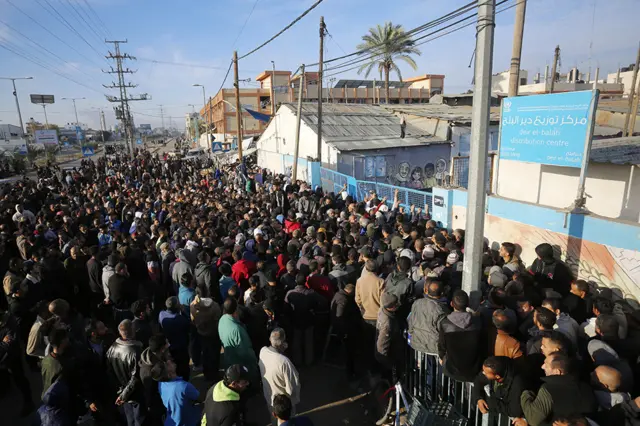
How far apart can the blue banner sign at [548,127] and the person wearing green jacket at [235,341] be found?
6.18 meters

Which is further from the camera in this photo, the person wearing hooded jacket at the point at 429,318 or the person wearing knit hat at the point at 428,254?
the person wearing knit hat at the point at 428,254

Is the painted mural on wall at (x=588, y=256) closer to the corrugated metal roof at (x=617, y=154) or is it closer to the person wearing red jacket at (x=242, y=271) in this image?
the corrugated metal roof at (x=617, y=154)

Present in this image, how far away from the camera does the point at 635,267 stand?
5742mm

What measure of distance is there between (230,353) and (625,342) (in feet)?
13.6

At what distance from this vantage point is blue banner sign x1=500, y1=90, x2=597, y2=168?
20.8 ft

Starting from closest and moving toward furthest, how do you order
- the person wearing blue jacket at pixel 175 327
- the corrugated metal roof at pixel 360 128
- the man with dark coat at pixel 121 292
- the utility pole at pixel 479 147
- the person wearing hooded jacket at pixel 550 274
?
the utility pole at pixel 479 147 < the person wearing blue jacket at pixel 175 327 < the person wearing hooded jacket at pixel 550 274 < the man with dark coat at pixel 121 292 < the corrugated metal roof at pixel 360 128

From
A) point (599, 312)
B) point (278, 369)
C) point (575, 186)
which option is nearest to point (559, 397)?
point (599, 312)

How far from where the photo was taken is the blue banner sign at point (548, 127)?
6336 millimetres

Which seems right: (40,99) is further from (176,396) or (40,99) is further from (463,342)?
(463,342)

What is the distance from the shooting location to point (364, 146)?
19062mm

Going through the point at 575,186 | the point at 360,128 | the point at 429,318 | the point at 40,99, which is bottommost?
the point at 429,318

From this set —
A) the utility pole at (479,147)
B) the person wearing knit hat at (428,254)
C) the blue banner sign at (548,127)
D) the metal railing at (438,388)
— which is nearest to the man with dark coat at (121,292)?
the metal railing at (438,388)

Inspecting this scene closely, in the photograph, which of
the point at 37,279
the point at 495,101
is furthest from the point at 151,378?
the point at 495,101

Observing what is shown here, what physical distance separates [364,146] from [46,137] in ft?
189
